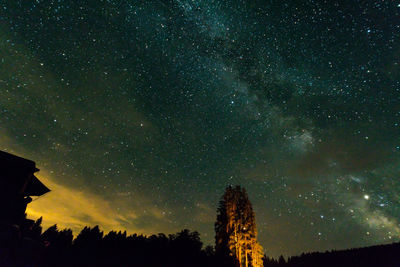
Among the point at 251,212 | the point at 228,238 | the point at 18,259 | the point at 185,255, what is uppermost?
the point at 251,212

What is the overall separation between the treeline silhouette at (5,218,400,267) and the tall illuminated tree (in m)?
1.49

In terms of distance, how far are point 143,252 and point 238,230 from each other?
1211 centimetres

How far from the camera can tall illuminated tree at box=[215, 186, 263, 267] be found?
29078 millimetres

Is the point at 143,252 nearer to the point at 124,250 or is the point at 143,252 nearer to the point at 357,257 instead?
the point at 124,250

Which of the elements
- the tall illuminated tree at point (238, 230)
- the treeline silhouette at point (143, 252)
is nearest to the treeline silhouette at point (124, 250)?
the treeline silhouette at point (143, 252)

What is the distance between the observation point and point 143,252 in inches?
1077

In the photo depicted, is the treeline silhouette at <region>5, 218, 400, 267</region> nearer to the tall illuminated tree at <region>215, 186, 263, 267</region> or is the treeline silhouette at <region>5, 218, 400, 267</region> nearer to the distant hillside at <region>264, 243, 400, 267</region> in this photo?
the distant hillside at <region>264, 243, 400, 267</region>

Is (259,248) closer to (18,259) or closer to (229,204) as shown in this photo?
(229,204)

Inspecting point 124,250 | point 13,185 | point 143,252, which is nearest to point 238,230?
point 143,252

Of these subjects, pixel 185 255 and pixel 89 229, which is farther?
pixel 89 229

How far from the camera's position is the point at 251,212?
31.8 meters

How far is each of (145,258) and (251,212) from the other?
14.7 metres

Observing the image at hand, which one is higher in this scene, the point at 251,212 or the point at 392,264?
the point at 251,212

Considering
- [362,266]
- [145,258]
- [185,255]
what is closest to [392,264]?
[362,266]
